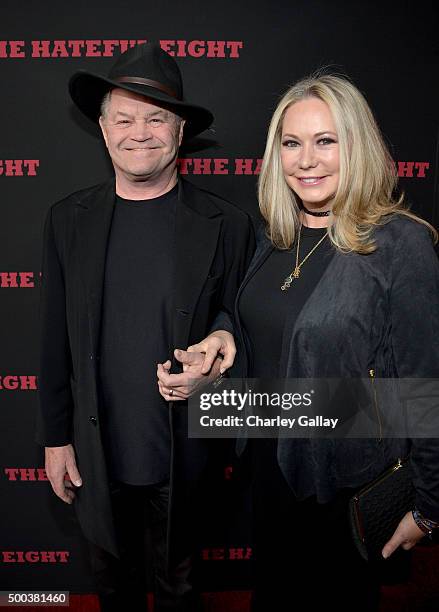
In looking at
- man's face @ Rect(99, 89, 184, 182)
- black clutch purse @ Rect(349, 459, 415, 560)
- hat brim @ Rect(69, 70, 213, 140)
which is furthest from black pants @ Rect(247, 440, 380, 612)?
hat brim @ Rect(69, 70, 213, 140)

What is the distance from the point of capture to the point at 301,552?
163cm

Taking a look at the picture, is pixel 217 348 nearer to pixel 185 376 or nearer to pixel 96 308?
pixel 185 376

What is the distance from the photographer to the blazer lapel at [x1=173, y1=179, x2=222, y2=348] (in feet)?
5.48

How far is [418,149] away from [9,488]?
2227 mm

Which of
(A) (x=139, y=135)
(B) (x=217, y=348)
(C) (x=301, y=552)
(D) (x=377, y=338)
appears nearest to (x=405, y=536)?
(C) (x=301, y=552)

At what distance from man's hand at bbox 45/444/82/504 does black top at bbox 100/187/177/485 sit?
0.62 feet

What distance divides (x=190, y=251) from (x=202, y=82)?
780mm

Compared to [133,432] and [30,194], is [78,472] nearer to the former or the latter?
[133,432]

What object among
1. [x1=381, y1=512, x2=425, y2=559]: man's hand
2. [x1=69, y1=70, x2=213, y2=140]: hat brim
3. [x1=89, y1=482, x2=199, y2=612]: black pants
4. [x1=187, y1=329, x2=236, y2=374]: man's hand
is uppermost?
[x1=69, y1=70, x2=213, y2=140]: hat brim

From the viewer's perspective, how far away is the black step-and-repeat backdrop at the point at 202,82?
203 cm

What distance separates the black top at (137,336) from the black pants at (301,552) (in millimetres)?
336

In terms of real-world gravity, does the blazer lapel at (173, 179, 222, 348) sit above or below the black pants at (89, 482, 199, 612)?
above

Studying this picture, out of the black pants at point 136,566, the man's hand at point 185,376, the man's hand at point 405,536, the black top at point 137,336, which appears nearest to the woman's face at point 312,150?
the black top at point 137,336

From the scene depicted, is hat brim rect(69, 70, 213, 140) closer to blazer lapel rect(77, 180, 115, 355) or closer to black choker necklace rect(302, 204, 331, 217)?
blazer lapel rect(77, 180, 115, 355)
